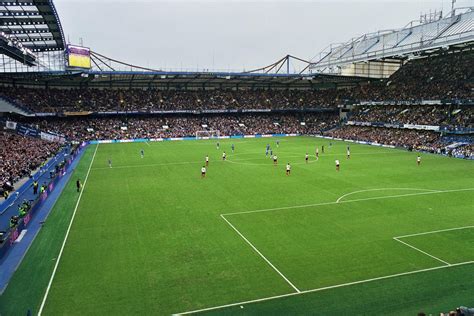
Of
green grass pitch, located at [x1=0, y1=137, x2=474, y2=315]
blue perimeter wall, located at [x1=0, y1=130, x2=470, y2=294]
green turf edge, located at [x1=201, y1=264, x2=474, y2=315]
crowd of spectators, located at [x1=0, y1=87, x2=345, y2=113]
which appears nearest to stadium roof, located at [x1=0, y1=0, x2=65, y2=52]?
blue perimeter wall, located at [x1=0, y1=130, x2=470, y2=294]

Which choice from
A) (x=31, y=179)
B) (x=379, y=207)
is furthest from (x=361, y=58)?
(x=31, y=179)

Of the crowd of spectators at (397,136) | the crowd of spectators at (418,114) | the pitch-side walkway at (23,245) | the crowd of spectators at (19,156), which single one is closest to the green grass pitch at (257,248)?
the pitch-side walkway at (23,245)

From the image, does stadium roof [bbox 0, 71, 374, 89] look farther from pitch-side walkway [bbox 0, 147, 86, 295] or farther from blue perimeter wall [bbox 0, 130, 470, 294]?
pitch-side walkway [bbox 0, 147, 86, 295]

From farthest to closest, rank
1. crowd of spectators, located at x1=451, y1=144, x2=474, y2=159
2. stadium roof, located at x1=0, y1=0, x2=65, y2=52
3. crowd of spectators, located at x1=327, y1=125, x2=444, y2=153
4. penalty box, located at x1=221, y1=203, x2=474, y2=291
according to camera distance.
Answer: crowd of spectators, located at x1=327, y1=125, x2=444, y2=153
crowd of spectators, located at x1=451, y1=144, x2=474, y2=159
stadium roof, located at x1=0, y1=0, x2=65, y2=52
penalty box, located at x1=221, y1=203, x2=474, y2=291

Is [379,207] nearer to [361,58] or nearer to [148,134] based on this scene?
[361,58]

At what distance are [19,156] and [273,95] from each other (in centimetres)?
6027

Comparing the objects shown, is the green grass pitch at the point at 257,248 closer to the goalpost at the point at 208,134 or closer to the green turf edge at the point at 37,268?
the green turf edge at the point at 37,268

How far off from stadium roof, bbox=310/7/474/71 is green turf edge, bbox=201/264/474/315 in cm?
4401

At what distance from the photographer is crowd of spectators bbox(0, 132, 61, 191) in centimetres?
3133

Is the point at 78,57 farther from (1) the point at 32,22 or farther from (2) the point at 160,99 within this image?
(1) the point at 32,22

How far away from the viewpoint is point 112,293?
1281 cm

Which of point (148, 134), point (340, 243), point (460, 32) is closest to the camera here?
point (340, 243)

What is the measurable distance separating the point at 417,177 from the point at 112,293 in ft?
88.8

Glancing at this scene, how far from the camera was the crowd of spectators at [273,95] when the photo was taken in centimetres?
6128
